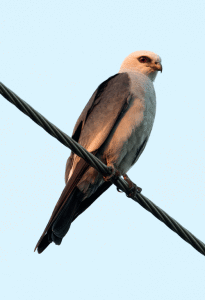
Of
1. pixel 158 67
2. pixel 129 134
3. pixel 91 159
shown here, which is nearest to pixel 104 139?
pixel 129 134

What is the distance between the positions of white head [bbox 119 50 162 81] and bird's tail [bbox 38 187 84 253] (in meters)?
2.10

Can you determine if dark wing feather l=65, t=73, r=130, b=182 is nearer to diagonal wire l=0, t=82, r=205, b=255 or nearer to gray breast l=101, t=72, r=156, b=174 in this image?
gray breast l=101, t=72, r=156, b=174

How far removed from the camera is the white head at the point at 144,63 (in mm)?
6023

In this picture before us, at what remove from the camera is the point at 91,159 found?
3.46 metres

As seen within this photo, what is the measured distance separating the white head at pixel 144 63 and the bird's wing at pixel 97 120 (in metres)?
0.81

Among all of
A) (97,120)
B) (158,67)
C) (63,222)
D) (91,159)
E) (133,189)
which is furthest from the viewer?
(158,67)

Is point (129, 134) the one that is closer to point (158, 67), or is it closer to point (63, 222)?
point (63, 222)

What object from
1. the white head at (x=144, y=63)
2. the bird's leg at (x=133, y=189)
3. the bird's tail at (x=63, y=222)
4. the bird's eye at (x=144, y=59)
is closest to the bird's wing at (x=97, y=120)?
the bird's tail at (x=63, y=222)

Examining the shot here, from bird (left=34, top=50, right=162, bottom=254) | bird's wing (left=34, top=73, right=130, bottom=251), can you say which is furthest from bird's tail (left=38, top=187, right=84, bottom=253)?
bird's wing (left=34, top=73, right=130, bottom=251)

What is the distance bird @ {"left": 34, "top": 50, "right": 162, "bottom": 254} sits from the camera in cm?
454

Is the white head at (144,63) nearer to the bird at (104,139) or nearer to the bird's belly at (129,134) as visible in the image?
the bird at (104,139)

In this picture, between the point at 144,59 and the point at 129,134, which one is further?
the point at 144,59

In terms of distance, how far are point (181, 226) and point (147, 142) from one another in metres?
1.77

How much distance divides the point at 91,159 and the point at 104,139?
1207 millimetres
